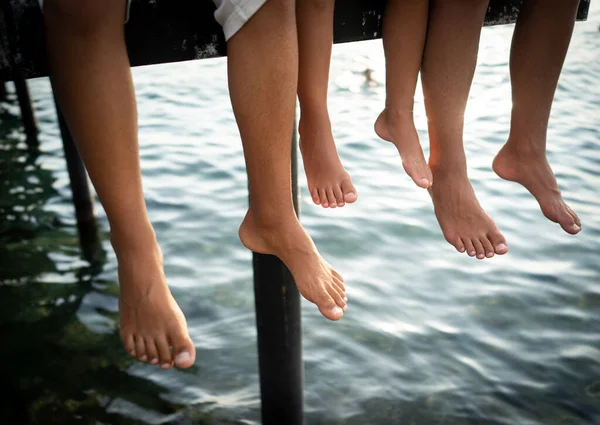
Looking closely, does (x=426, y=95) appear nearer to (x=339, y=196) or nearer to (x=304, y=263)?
(x=339, y=196)

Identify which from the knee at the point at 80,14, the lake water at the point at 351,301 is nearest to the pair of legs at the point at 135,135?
the knee at the point at 80,14

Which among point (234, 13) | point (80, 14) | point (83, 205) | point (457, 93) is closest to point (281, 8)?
point (234, 13)

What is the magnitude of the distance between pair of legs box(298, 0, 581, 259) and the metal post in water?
340cm

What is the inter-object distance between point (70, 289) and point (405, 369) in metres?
2.38

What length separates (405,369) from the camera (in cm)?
376

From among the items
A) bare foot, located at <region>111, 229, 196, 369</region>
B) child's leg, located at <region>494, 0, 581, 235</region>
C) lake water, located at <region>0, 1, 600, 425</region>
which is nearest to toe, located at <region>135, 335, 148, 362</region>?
bare foot, located at <region>111, 229, 196, 369</region>

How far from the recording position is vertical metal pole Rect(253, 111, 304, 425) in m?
2.41

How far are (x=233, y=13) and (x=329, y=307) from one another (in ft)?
2.57

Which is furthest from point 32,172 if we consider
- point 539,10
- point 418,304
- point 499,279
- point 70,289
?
point 539,10

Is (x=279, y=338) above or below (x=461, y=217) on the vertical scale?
below

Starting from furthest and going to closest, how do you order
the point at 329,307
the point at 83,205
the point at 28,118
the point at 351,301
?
the point at 28,118
the point at 83,205
the point at 351,301
the point at 329,307

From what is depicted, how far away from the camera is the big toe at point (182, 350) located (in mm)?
1561

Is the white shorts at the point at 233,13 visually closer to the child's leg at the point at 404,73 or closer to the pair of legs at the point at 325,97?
the pair of legs at the point at 325,97

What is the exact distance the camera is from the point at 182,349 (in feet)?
5.17
